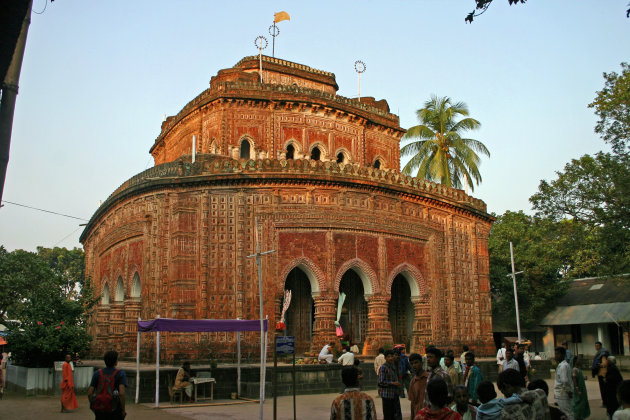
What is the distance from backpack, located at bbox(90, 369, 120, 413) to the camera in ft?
23.1

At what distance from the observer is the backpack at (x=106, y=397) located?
23.1 ft

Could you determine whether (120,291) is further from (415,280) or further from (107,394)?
(107,394)

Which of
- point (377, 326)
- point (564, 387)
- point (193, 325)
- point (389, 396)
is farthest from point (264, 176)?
point (564, 387)

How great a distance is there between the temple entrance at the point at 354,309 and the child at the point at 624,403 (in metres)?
18.6

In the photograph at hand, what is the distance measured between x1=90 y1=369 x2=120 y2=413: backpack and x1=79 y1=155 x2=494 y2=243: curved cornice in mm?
14157

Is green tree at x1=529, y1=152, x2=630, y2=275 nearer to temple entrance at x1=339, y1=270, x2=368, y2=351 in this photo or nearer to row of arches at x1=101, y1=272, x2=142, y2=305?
temple entrance at x1=339, y1=270, x2=368, y2=351

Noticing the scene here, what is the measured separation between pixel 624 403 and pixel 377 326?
57.0 feet

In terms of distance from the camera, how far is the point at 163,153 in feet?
99.1

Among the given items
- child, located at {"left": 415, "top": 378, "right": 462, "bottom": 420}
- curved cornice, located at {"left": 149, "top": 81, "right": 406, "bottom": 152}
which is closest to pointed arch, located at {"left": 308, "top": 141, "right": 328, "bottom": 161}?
curved cornice, located at {"left": 149, "top": 81, "right": 406, "bottom": 152}

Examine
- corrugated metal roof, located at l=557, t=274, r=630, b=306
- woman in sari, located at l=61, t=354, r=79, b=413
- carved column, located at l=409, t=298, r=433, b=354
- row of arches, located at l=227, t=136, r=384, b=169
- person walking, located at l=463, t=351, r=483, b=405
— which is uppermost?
row of arches, located at l=227, t=136, r=384, b=169

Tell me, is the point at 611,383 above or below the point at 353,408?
below

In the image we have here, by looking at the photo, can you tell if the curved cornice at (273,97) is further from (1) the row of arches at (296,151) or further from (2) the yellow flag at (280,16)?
(2) the yellow flag at (280,16)

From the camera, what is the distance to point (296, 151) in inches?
1015

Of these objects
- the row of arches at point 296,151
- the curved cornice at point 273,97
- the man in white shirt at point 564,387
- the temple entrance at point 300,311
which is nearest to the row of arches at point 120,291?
the temple entrance at point 300,311
